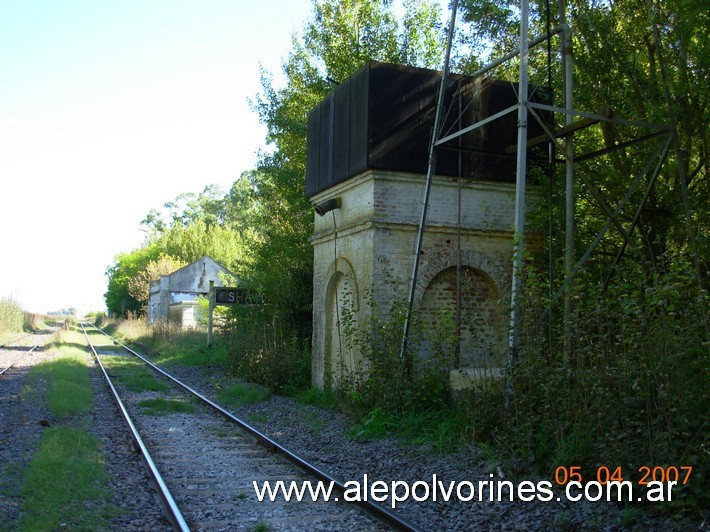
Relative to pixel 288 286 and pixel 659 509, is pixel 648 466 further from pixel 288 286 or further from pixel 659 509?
pixel 288 286

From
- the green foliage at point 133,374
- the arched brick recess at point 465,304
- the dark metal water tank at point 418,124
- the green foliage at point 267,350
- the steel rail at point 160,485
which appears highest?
the dark metal water tank at point 418,124

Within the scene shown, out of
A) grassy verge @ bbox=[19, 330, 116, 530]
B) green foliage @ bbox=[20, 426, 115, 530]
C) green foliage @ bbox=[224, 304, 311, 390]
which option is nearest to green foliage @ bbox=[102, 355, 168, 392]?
green foliage @ bbox=[224, 304, 311, 390]

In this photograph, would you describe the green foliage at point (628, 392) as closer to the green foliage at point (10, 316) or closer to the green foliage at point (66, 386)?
the green foliage at point (66, 386)

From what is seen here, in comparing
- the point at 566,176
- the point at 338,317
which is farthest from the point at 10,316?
the point at 566,176

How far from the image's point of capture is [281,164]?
2277 centimetres

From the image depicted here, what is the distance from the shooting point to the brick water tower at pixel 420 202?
12312mm

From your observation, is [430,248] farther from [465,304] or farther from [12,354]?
[12,354]

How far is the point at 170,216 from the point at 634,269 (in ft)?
315

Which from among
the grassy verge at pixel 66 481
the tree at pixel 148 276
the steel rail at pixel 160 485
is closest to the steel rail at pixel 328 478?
the steel rail at pixel 160 485

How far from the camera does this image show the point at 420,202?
12.6 meters

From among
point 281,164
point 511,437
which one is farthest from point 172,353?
point 511,437

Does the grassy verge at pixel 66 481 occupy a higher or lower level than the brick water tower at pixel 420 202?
lower

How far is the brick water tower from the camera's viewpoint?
1231 centimetres

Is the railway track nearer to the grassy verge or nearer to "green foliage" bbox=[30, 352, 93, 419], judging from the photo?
"green foliage" bbox=[30, 352, 93, 419]
